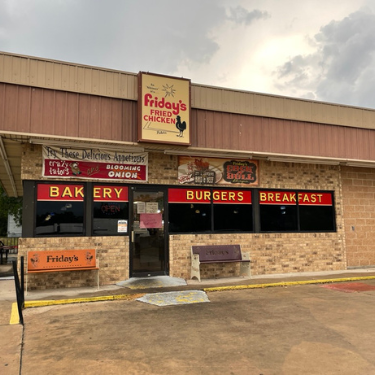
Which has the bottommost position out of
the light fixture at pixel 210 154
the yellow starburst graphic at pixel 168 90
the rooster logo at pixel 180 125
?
the light fixture at pixel 210 154

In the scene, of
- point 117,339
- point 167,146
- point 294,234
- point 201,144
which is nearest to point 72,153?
point 167,146

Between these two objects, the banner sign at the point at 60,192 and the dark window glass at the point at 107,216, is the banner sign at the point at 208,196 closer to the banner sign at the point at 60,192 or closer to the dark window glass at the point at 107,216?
the dark window glass at the point at 107,216

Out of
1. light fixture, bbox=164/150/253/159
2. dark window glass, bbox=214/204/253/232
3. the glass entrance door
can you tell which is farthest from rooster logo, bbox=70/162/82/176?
dark window glass, bbox=214/204/253/232

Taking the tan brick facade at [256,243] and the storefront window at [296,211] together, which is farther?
the storefront window at [296,211]

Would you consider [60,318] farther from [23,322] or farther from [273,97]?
[273,97]

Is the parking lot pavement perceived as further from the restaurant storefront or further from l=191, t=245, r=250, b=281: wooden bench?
the restaurant storefront

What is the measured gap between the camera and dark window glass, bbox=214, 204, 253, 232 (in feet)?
35.2

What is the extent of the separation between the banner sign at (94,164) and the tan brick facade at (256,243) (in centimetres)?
25

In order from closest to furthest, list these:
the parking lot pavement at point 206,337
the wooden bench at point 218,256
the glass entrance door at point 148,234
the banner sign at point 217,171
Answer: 1. the parking lot pavement at point 206,337
2. the glass entrance door at point 148,234
3. the wooden bench at point 218,256
4. the banner sign at point 217,171

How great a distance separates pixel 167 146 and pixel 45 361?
6282 millimetres

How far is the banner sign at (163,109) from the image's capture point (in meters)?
9.34

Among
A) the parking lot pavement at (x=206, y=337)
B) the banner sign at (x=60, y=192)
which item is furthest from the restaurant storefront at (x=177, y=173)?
the parking lot pavement at (x=206, y=337)

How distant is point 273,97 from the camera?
442 inches

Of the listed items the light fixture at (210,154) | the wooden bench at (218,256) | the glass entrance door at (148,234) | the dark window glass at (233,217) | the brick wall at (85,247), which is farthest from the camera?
the dark window glass at (233,217)
